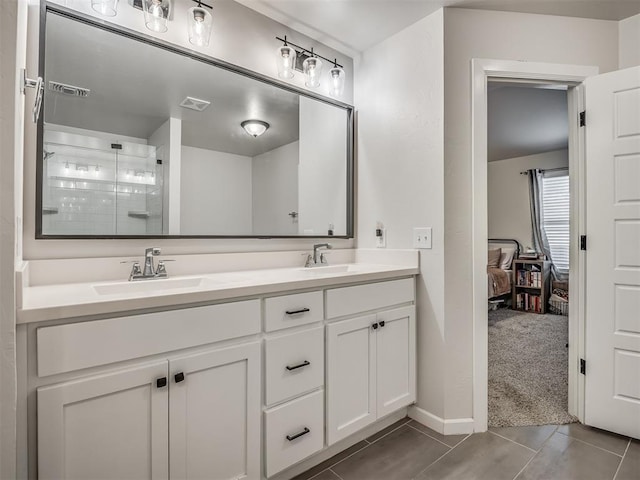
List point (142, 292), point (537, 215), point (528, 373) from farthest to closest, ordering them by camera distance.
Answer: point (537, 215)
point (528, 373)
point (142, 292)

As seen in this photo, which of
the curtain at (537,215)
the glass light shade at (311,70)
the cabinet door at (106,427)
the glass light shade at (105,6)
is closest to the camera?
the cabinet door at (106,427)

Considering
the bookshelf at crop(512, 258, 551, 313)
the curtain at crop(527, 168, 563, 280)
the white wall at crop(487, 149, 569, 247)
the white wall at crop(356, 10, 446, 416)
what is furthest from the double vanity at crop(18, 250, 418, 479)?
the white wall at crop(487, 149, 569, 247)

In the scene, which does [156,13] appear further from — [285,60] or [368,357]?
[368,357]

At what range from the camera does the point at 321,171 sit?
7.43 ft

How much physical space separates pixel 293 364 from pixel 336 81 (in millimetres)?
1797

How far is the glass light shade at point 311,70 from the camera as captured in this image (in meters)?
2.06

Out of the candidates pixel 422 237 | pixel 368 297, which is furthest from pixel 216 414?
pixel 422 237

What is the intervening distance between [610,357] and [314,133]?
2.16 meters

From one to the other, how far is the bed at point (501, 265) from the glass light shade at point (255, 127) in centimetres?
389

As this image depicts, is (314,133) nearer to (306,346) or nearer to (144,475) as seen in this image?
(306,346)

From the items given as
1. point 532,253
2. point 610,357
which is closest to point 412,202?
point 610,357

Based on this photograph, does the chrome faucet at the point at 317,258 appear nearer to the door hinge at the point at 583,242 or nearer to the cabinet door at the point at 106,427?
the cabinet door at the point at 106,427

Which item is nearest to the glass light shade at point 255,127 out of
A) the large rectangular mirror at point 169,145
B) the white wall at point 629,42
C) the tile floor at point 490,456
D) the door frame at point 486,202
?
the large rectangular mirror at point 169,145

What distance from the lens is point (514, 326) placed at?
3.98 m
